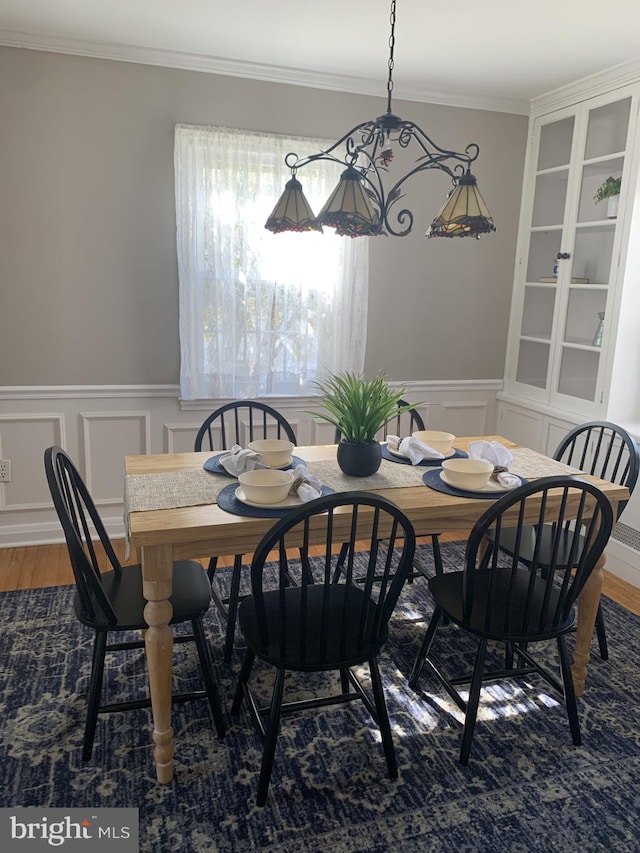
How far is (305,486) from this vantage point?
2.15 meters

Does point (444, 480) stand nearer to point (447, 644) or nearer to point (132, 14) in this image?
point (447, 644)

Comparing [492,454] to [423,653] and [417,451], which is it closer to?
[417,451]

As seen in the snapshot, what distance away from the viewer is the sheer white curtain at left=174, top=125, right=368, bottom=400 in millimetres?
3494

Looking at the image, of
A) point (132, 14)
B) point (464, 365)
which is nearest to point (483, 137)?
point (464, 365)

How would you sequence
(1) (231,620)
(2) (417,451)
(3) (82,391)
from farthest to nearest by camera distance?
(3) (82,391) → (2) (417,451) → (1) (231,620)

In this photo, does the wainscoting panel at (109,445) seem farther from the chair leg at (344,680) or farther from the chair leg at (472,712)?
the chair leg at (472,712)

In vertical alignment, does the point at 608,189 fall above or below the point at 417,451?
above

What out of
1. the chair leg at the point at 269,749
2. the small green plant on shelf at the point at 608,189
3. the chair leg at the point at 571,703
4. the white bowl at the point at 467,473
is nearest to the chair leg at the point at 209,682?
the chair leg at the point at 269,749

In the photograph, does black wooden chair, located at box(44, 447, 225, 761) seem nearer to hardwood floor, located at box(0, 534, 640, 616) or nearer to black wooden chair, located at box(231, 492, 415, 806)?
black wooden chair, located at box(231, 492, 415, 806)

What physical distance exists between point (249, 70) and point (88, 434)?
2.17m

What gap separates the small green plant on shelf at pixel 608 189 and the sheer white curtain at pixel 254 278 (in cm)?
130

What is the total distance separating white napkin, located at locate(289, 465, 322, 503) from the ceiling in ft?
6.43

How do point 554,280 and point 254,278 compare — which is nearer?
point 254,278

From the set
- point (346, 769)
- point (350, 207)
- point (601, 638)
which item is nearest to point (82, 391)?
point (350, 207)
